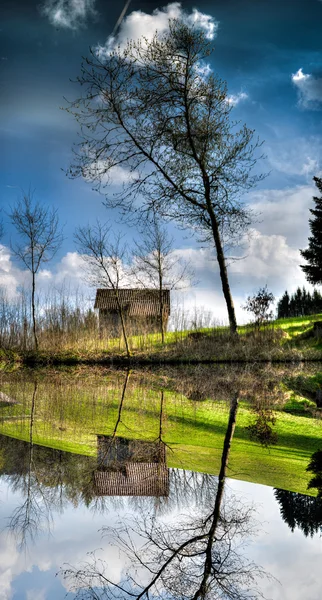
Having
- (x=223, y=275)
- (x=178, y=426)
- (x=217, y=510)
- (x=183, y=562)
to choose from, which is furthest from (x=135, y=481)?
(x=223, y=275)

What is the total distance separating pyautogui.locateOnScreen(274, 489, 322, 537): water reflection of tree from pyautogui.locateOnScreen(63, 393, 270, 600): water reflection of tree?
0.20 meters

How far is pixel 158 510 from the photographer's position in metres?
2.49

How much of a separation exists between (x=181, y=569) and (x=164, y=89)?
49.0ft

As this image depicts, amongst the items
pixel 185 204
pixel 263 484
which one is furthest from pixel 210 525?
pixel 185 204

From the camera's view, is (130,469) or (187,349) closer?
(130,469)

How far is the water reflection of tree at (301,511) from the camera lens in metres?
2.25

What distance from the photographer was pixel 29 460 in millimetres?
3420

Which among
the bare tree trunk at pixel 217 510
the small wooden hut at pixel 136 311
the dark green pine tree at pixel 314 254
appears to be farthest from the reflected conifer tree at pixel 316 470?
the dark green pine tree at pixel 314 254

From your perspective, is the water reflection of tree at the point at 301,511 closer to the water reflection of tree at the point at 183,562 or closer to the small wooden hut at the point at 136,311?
the water reflection of tree at the point at 183,562

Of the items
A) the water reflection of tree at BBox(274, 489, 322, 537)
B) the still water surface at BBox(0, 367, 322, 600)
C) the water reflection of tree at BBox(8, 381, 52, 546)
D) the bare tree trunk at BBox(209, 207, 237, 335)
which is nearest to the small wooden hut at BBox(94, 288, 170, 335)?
the bare tree trunk at BBox(209, 207, 237, 335)

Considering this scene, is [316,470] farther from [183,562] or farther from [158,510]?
[183,562]

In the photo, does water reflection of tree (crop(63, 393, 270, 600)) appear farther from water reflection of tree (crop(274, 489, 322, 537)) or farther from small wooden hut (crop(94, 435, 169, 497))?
small wooden hut (crop(94, 435, 169, 497))

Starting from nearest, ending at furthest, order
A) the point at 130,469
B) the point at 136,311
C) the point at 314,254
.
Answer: the point at 130,469 → the point at 136,311 → the point at 314,254

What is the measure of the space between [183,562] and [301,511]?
730mm
